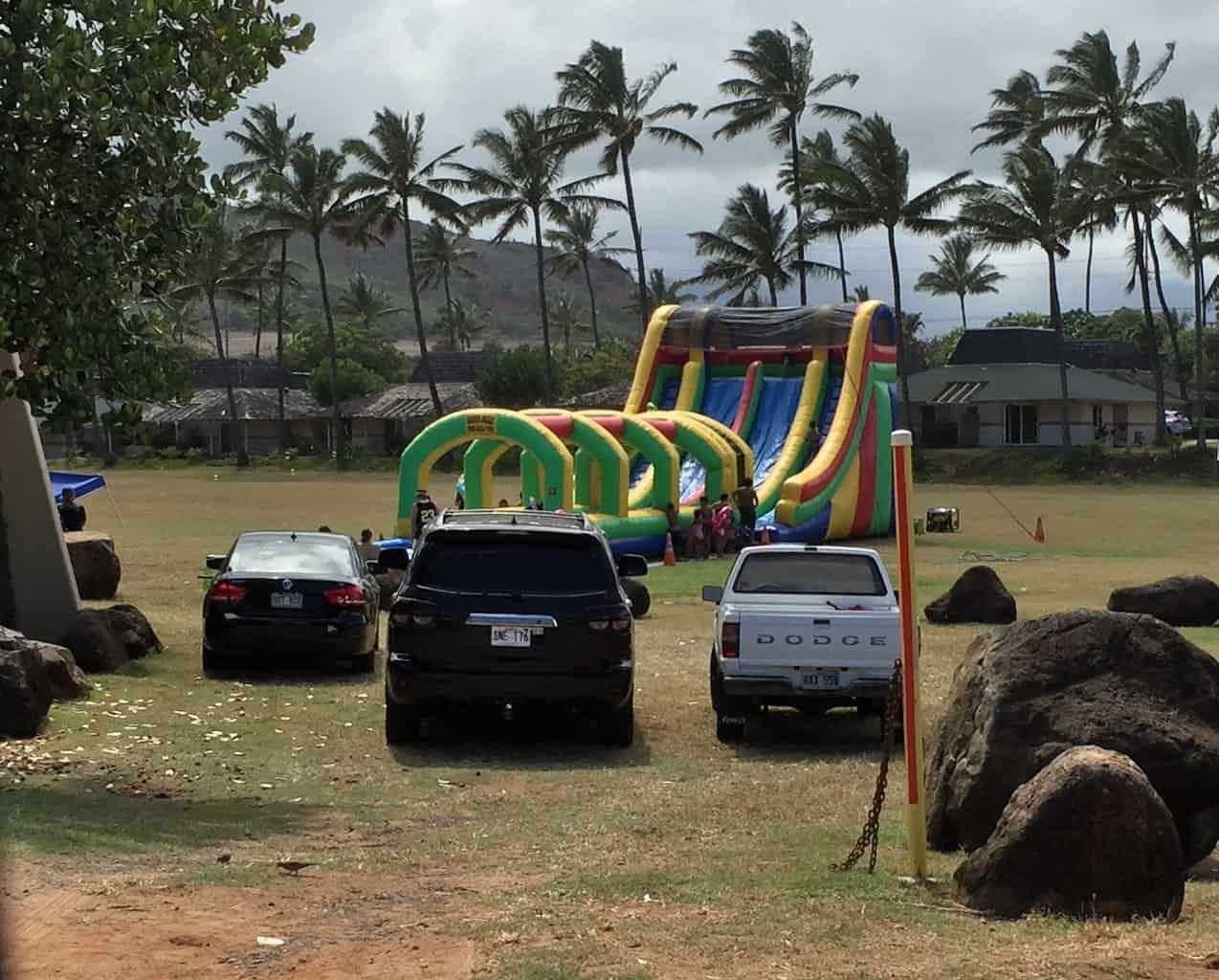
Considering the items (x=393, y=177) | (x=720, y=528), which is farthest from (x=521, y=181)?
(x=720, y=528)

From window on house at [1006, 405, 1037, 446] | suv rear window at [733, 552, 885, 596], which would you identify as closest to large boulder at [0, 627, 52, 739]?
suv rear window at [733, 552, 885, 596]

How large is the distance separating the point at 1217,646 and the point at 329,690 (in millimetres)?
9827

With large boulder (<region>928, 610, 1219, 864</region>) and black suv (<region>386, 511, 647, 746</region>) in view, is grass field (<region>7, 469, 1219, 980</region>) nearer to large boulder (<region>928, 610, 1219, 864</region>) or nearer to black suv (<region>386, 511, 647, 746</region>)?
large boulder (<region>928, 610, 1219, 864</region>)

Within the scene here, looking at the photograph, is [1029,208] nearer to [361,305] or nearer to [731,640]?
[731,640]

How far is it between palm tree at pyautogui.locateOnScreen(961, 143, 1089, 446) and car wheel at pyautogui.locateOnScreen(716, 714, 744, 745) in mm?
53584

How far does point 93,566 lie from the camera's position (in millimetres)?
25344

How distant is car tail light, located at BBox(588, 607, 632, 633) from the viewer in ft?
42.5

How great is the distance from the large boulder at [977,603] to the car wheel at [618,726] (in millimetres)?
10622

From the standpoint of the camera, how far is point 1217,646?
798 inches

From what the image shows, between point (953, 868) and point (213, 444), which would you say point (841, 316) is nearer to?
point (953, 868)

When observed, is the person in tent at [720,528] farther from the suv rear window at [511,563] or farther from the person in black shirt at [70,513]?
the suv rear window at [511,563]

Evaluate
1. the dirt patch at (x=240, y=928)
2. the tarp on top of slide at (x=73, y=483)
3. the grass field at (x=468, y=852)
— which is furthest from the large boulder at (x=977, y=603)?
the tarp on top of slide at (x=73, y=483)

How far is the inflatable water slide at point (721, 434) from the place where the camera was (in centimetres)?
3525

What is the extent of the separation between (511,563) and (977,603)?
37.5ft
